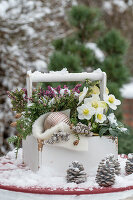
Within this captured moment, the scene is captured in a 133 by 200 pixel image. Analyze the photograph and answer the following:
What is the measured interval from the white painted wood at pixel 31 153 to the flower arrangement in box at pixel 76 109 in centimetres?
5

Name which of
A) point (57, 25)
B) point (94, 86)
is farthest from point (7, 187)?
point (57, 25)

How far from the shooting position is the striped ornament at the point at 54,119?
1340mm

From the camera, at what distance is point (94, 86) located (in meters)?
1.47

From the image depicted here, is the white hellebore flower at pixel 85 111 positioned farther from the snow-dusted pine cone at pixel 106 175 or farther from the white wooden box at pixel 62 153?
the snow-dusted pine cone at pixel 106 175

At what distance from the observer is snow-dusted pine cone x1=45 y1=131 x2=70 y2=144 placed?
132 cm

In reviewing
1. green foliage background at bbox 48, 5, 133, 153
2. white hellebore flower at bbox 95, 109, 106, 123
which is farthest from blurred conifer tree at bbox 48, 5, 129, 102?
white hellebore flower at bbox 95, 109, 106, 123

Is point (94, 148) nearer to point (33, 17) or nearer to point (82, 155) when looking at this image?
point (82, 155)

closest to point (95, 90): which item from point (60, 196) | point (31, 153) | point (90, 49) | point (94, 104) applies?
point (94, 104)

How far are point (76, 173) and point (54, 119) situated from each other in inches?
7.8

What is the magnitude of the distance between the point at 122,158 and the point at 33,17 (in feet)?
6.95

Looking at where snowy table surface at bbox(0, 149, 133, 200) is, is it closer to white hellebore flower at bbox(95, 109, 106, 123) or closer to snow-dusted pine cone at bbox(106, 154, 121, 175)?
snow-dusted pine cone at bbox(106, 154, 121, 175)

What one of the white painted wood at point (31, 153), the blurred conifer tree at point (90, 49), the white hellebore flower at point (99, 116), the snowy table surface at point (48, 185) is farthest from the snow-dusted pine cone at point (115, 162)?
the blurred conifer tree at point (90, 49)

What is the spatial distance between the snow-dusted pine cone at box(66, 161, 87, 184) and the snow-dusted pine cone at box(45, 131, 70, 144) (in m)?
0.09

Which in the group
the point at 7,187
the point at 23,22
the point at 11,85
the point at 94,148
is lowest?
the point at 7,187
